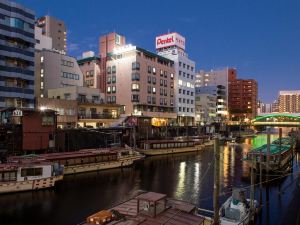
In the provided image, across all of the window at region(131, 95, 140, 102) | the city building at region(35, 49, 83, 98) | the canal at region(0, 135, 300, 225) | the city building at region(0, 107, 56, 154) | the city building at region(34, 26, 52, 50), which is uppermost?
the city building at region(34, 26, 52, 50)

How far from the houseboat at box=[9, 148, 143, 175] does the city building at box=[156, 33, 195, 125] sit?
6802 cm

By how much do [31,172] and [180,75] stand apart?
9683 centimetres

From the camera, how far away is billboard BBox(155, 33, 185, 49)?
Result: 128 m

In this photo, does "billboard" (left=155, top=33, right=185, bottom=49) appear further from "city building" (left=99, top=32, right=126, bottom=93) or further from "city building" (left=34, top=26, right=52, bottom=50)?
"city building" (left=34, top=26, right=52, bottom=50)

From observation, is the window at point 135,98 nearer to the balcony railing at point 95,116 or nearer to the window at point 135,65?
the window at point 135,65

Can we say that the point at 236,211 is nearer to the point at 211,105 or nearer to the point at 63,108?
the point at 63,108

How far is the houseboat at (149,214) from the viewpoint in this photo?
1798 centimetres

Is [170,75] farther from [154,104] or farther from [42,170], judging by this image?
[42,170]

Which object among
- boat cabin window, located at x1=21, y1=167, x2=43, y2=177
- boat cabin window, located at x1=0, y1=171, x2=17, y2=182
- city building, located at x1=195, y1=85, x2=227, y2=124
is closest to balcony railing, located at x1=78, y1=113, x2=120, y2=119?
boat cabin window, located at x1=21, y1=167, x2=43, y2=177

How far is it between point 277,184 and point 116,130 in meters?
42.2

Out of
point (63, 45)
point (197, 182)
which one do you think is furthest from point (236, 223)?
point (63, 45)

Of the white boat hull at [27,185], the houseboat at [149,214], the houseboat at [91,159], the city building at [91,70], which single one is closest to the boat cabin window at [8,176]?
the white boat hull at [27,185]

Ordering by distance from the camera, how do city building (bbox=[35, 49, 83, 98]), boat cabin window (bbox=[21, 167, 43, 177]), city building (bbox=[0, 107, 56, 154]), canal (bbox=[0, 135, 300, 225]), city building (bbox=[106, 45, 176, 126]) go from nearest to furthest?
canal (bbox=[0, 135, 300, 225]) → boat cabin window (bbox=[21, 167, 43, 177]) → city building (bbox=[0, 107, 56, 154]) → city building (bbox=[35, 49, 83, 98]) → city building (bbox=[106, 45, 176, 126])

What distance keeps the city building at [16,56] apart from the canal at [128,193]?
132 feet
